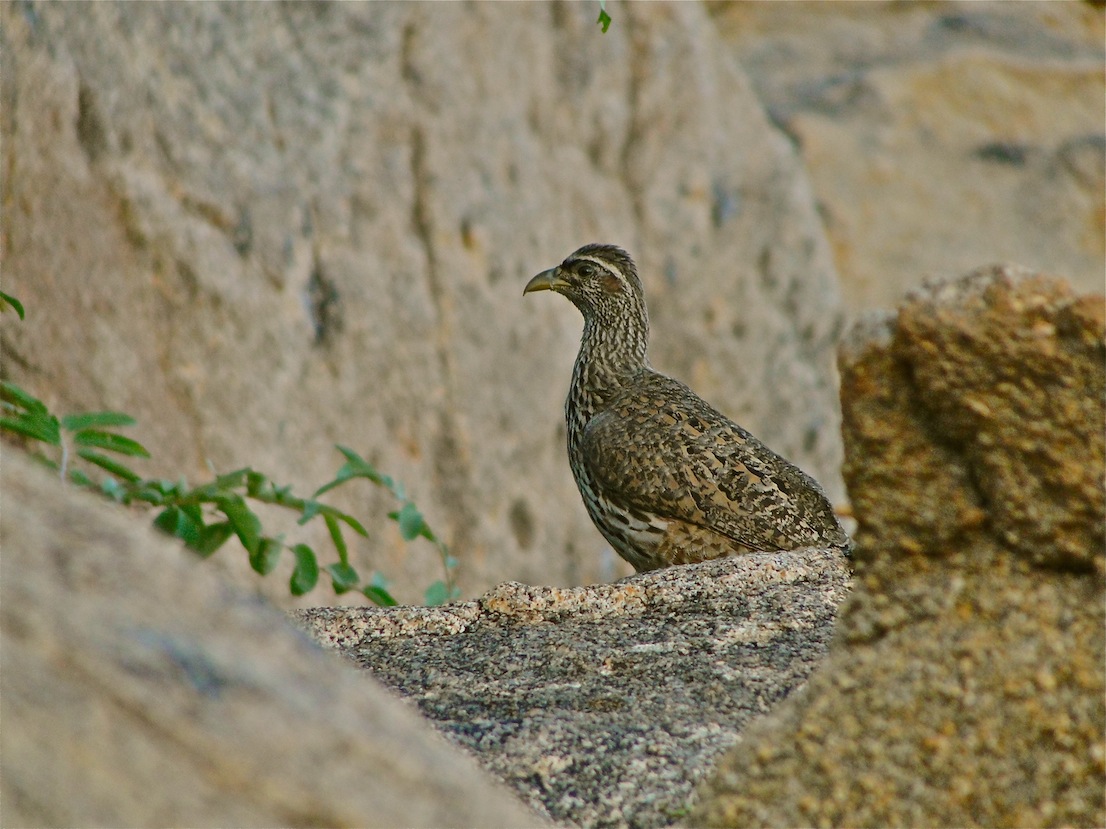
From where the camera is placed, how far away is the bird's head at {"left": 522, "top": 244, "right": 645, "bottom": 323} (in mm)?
7109

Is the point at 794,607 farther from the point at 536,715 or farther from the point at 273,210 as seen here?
the point at 273,210

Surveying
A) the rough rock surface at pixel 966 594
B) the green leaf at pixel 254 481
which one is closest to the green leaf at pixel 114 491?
the green leaf at pixel 254 481

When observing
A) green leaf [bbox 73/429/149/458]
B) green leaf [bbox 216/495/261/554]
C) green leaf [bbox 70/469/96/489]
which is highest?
green leaf [bbox 73/429/149/458]

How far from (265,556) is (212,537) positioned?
7.8 inches

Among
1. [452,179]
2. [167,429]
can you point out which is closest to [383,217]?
[452,179]

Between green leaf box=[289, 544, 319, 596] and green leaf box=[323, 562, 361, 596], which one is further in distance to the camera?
green leaf box=[323, 562, 361, 596]

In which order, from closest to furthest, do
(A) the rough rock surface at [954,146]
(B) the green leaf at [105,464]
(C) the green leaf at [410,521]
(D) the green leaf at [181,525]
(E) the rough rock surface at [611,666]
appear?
(E) the rough rock surface at [611,666]
(D) the green leaf at [181,525]
(B) the green leaf at [105,464]
(C) the green leaf at [410,521]
(A) the rough rock surface at [954,146]

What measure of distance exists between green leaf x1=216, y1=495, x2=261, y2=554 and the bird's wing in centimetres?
165

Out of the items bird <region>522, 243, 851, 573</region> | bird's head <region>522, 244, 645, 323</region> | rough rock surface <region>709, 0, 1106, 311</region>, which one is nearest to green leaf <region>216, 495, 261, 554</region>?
bird <region>522, 243, 851, 573</region>

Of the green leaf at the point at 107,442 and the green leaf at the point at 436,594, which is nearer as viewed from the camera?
the green leaf at the point at 107,442

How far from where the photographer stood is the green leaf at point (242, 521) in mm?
4980

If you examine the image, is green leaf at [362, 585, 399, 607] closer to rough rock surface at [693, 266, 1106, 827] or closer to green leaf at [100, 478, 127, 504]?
green leaf at [100, 478, 127, 504]

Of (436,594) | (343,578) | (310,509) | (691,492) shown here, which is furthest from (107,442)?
(691,492)

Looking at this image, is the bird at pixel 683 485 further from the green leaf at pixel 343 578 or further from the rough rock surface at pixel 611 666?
the green leaf at pixel 343 578
